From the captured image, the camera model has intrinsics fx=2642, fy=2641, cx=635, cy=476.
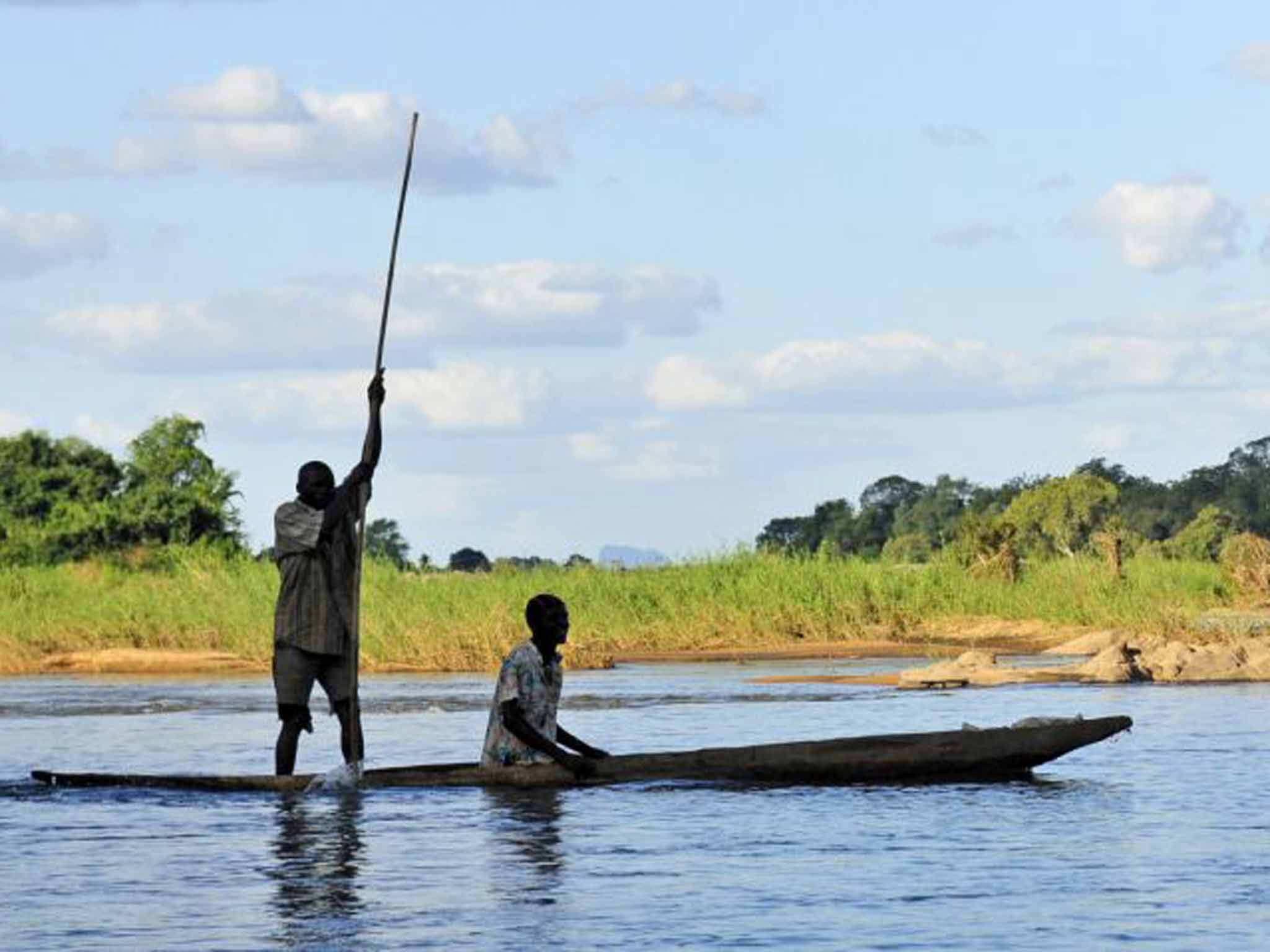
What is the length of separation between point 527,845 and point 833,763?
2.47 m

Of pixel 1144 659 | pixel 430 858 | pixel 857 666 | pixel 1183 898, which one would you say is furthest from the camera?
pixel 857 666

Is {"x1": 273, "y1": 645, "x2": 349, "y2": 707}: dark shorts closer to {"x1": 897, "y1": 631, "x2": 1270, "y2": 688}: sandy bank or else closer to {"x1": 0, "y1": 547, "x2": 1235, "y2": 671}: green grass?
{"x1": 897, "y1": 631, "x2": 1270, "y2": 688}: sandy bank

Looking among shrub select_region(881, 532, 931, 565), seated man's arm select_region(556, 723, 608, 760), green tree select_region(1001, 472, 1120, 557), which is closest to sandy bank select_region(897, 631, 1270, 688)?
seated man's arm select_region(556, 723, 608, 760)

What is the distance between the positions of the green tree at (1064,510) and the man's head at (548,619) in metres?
46.1

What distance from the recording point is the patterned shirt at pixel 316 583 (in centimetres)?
1279

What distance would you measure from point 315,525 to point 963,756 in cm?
345

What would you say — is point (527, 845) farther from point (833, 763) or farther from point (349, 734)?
point (833, 763)

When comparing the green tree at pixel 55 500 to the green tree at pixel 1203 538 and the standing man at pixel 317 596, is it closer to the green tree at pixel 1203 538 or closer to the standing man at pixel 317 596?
the green tree at pixel 1203 538

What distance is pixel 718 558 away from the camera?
33094 mm

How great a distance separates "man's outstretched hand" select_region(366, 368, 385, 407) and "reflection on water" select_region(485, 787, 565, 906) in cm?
202

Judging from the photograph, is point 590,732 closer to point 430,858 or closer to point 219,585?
point 430,858

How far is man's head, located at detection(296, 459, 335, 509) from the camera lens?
1272cm

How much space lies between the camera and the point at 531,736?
12.8 metres

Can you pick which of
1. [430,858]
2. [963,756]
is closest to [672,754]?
[963,756]
